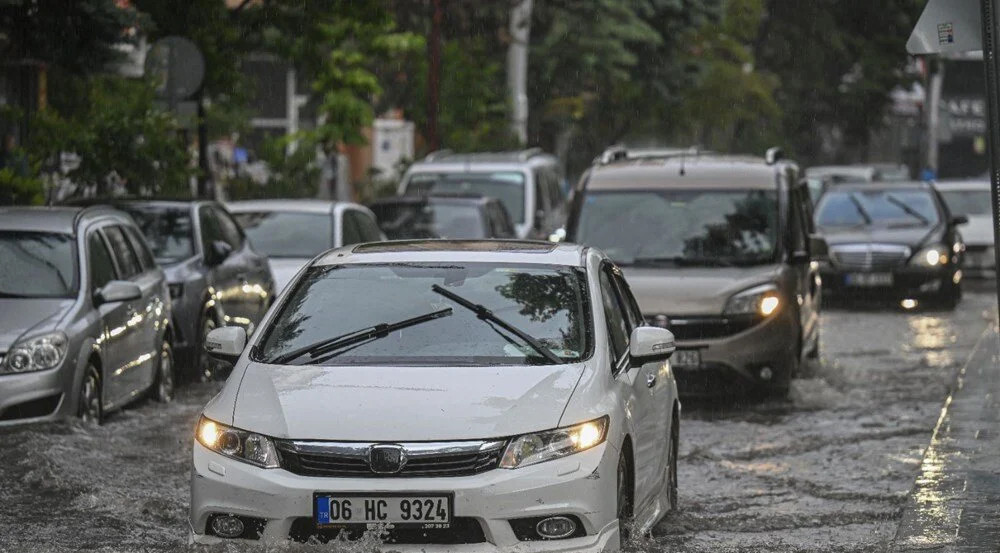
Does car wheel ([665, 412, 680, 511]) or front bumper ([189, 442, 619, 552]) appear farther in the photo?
car wheel ([665, 412, 680, 511])

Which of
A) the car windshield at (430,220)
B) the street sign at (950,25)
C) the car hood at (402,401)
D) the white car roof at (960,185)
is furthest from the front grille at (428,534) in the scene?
the white car roof at (960,185)

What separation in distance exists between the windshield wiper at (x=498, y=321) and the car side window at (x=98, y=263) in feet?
15.3

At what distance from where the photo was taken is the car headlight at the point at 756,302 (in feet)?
46.8

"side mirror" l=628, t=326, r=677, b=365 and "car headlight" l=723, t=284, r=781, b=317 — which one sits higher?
"side mirror" l=628, t=326, r=677, b=365

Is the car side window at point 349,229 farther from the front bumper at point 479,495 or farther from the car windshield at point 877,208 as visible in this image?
the front bumper at point 479,495

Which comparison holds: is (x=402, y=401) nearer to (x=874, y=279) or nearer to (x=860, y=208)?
(x=874, y=279)

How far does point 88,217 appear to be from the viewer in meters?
12.9

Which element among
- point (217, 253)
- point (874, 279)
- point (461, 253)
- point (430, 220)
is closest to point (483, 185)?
point (430, 220)

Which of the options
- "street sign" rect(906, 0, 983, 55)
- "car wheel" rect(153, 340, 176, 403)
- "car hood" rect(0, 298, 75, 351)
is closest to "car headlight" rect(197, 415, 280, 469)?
"street sign" rect(906, 0, 983, 55)

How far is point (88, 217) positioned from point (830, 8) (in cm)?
4144

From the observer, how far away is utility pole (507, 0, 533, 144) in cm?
3750

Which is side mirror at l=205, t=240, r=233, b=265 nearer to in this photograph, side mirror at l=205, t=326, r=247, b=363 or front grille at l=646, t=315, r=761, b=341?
front grille at l=646, t=315, r=761, b=341

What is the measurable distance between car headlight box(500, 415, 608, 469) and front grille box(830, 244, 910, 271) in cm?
1780

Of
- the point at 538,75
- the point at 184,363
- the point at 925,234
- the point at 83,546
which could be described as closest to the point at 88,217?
the point at 184,363
